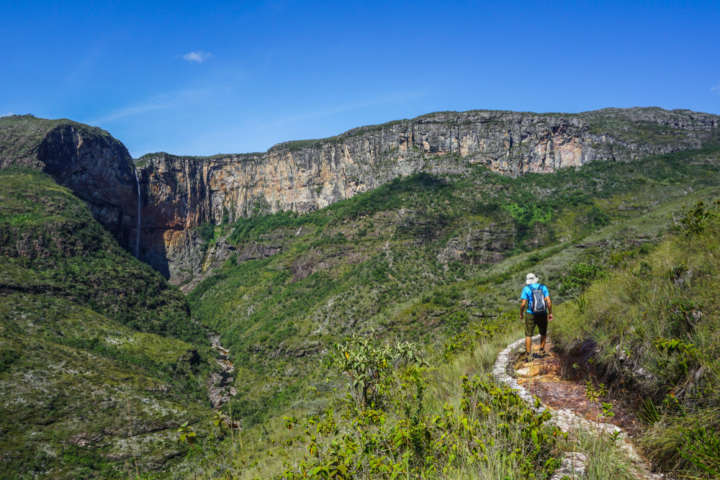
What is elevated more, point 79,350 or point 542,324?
point 542,324

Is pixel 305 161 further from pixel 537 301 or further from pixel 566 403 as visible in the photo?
pixel 566 403

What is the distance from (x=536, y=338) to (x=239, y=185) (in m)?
134

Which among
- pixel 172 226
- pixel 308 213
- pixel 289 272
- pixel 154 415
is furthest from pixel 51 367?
pixel 172 226

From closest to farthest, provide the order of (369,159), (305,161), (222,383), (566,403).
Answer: (566,403), (222,383), (369,159), (305,161)

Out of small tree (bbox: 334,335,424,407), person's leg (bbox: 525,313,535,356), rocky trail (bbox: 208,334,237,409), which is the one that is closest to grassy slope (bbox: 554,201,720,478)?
person's leg (bbox: 525,313,535,356)

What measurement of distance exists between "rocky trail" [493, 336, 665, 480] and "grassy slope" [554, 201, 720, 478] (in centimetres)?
24

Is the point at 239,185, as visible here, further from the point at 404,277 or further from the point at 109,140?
the point at 404,277

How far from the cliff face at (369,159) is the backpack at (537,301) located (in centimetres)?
8994

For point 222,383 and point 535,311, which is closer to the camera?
point 535,311

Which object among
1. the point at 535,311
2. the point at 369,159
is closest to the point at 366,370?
the point at 535,311

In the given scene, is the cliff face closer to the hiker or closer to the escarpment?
the escarpment

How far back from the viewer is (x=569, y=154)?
305 feet

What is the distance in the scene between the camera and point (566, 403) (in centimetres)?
505

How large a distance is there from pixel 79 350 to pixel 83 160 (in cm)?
7767
